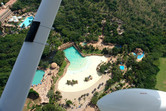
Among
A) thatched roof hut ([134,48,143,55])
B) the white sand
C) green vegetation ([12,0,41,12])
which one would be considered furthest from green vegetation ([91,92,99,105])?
green vegetation ([12,0,41,12])

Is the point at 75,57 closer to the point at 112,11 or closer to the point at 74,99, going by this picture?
the point at 74,99

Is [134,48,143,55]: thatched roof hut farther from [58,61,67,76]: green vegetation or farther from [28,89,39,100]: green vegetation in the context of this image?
[28,89,39,100]: green vegetation

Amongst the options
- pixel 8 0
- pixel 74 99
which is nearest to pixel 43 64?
pixel 74 99

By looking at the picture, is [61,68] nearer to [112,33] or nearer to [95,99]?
[95,99]

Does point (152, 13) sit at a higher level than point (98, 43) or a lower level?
higher

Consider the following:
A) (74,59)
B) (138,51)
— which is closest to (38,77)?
(74,59)
